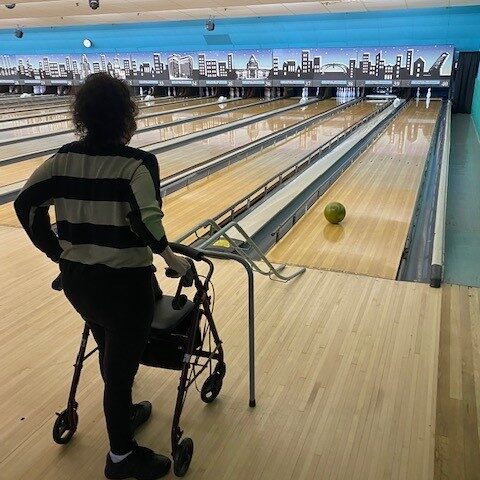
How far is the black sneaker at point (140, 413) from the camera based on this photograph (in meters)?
1.70

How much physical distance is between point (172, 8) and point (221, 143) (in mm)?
3789

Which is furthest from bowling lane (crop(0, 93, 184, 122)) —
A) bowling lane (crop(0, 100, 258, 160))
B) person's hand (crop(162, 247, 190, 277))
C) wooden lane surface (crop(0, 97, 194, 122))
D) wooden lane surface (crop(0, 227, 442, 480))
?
person's hand (crop(162, 247, 190, 277))

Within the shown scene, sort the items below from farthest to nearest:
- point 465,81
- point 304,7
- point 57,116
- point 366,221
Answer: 1. point 465,81
2. point 57,116
3. point 304,7
4. point 366,221

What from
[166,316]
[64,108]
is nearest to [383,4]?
[64,108]

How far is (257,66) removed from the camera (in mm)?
12781

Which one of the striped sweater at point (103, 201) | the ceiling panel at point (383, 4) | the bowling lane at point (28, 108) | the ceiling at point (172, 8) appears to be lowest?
the bowling lane at point (28, 108)

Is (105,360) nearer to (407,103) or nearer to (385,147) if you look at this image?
(385,147)

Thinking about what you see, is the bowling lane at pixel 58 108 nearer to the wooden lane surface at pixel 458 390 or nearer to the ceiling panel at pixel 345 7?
the ceiling panel at pixel 345 7

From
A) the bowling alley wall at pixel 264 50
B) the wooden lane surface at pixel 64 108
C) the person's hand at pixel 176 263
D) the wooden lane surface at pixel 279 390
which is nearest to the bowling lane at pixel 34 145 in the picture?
the wooden lane surface at pixel 64 108

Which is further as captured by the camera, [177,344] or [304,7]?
[304,7]

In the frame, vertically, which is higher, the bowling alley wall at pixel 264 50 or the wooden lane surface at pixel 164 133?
the bowling alley wall at pixel 264 50

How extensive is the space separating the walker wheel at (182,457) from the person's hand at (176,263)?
0.56 meters

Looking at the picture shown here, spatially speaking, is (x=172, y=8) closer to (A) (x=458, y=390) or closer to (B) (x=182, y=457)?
(A) (x=458, y=390)

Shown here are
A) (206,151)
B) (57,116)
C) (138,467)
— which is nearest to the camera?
(138,467)
